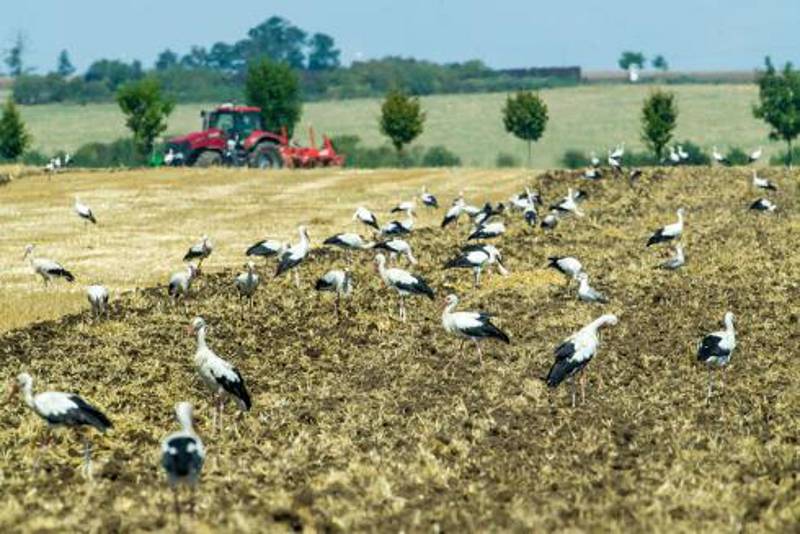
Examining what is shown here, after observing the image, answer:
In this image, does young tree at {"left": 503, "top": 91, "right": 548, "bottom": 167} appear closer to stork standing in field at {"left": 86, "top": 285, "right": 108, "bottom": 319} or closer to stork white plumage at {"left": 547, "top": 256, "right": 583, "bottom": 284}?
stork white plumage at {"left": 547, "top": 256, "right": 583, "bottom": 284}

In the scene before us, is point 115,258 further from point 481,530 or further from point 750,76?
point 750,76

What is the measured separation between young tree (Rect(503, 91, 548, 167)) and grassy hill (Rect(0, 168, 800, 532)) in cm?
6736

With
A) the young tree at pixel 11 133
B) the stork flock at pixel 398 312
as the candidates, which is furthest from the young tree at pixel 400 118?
the stork flock at pixel 398 312

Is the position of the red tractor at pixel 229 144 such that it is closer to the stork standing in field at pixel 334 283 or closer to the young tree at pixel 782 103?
the young tree at pixel 782 103

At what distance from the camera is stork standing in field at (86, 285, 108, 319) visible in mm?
28828

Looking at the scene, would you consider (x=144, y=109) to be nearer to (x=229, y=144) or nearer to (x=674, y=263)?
(x=229, y=144)

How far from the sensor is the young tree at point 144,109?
9531 centimetres

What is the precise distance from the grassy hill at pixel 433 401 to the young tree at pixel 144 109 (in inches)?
2066

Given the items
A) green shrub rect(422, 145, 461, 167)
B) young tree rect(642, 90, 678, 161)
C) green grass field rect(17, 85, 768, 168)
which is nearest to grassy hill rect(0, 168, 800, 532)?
young tree rect(642, 90, 678, 161)

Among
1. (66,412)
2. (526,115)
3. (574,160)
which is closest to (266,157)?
(526,115)

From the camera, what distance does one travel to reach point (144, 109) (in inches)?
3787

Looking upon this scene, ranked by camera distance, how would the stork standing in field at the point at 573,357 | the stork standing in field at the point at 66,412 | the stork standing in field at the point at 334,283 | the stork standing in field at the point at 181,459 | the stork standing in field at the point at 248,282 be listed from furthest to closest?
the stork standing in field at the point at 248,282
the stork standing in field at the point at 334,283
the stork standing in field at the point at 573,357
the stork standing in field at the point at 66,412
the stork standing in field at the point at 181,459

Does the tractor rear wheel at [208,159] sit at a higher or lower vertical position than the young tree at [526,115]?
higher

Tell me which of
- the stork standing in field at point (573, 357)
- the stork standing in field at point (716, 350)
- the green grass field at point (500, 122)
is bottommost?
the green grass field at point (500, 122)
